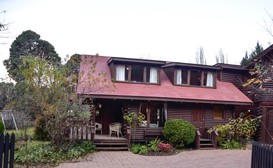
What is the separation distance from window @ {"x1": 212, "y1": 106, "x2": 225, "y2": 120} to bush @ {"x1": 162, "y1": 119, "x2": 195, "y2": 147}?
3.38 meters

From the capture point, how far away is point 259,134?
20391 mm

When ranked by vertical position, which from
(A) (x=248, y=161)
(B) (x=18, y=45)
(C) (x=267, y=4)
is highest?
(B) (x=18, y=45)

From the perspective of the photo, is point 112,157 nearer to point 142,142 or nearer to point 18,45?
point 142,142

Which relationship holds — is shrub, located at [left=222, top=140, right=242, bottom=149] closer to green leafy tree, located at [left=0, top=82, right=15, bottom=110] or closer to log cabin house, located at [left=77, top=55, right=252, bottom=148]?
log cabin house, located at [left=77, top=55, right=252, bottom=148]

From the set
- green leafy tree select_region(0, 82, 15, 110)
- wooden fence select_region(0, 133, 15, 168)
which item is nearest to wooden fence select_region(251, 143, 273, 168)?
wooden fence select_region(0, 133, 15, 168)

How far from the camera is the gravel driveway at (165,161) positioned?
11.7m

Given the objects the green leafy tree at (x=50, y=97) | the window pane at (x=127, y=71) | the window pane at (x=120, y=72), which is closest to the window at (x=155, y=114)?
the window pane at (x=127, y=71)

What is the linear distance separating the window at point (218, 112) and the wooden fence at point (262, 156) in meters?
12.1

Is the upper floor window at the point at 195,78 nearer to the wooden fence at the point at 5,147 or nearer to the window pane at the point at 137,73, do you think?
the window pane at the point at 137,73

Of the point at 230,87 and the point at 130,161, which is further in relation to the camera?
the point at 230,87

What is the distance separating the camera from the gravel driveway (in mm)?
11664

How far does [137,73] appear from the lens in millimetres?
19188

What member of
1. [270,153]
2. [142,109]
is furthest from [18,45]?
[270,153]

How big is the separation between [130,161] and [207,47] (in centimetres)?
3846
